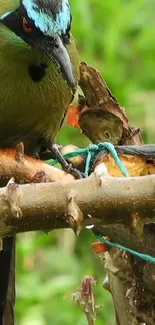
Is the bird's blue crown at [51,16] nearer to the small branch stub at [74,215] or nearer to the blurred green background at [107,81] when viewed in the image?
the small branch stub at [74,215]

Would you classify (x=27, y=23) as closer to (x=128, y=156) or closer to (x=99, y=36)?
(x=128, y=156)

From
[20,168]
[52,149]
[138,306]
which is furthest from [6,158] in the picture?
[52,149]

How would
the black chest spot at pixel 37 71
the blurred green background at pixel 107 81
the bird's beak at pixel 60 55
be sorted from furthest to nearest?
the blurred green background at pixel 107 81, the black chest spot at pixel 37 71, the bird's beak at pixel 60 55

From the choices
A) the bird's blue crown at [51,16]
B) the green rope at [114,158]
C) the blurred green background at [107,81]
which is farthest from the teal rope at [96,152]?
the blurred green background at [107,81]

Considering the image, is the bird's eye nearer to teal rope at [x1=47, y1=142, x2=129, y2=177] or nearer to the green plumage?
the green plumage

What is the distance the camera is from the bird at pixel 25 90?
255cm

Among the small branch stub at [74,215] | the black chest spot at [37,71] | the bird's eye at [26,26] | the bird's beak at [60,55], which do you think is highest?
the bird's eye at [26,26]

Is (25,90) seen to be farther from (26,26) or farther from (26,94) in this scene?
(26,26)

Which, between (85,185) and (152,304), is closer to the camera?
(85,185)

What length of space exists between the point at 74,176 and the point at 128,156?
13 centimetres

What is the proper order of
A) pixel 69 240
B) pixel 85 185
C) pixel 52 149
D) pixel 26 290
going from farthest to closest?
pixel 69 240, pixel 26 290, pixel 52 149, pixel 85 185

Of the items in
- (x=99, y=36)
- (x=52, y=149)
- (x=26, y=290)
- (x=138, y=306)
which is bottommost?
(x=26, y=290)

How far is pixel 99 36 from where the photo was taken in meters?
3.92

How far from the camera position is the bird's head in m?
2.40
